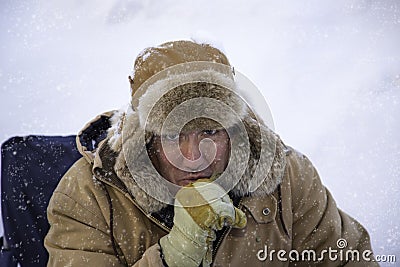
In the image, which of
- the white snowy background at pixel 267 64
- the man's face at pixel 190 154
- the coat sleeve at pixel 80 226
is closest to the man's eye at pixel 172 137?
the man's face at pixel 190 154

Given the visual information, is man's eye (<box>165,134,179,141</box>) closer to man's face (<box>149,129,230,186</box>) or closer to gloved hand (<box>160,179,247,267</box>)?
man's face (<box>149,129,230,186</box>)

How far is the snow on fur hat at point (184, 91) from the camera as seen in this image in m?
1.22

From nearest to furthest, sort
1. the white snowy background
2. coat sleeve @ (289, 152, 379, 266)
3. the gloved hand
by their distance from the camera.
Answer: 1. the gloved hand
2. coat sleeve @ (289, 152, 379, 266)
3. the white snowy background

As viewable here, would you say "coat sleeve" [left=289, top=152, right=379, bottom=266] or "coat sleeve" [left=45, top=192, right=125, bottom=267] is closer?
"coat sleeve" [left=45, top=192, right=125, bottom=267]

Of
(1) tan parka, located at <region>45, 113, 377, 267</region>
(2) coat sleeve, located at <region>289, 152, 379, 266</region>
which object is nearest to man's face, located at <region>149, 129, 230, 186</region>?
(1) tan parka, located at <region>45, 113, 377, 267</region>

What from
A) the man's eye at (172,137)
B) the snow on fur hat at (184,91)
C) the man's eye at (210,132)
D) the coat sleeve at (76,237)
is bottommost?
the coat sleeve at (76,237)

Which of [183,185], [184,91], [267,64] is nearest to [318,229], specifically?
[183,185]

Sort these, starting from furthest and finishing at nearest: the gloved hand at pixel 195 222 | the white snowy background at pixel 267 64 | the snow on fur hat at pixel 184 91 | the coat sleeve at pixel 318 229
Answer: the white snowy background at pixel 267 64
the coat sleeve at pixel 318 229
the snow on fur hat at pixel 184 91
the gloved hand at pixel 195 222

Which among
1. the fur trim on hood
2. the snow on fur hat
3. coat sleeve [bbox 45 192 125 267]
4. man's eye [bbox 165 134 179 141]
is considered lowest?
coat sleeve [bbox 45 192 125 267]

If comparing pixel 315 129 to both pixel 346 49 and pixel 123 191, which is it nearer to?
pixel 346 49

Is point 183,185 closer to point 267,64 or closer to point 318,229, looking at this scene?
point 318,229

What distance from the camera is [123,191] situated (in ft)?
4.18

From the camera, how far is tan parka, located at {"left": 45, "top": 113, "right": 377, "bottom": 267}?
127cm

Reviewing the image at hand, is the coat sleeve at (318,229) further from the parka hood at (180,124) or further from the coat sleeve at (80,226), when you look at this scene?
the coat sleeve at (80,226)
